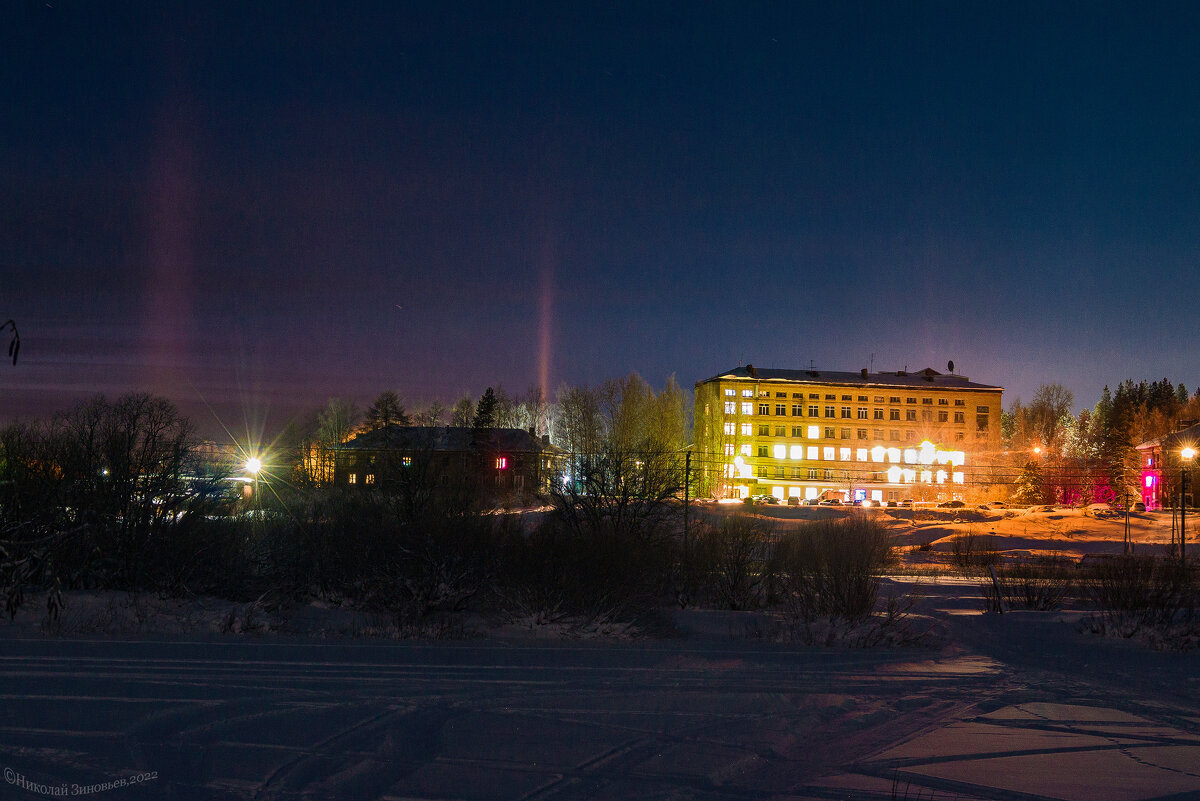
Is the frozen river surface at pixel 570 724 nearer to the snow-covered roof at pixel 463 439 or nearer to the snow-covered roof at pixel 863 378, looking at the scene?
the snow-covered roof at pixel 463 439

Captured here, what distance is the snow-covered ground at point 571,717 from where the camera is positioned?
7387 mm

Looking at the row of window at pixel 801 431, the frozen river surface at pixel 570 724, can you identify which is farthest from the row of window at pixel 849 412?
the frozen river surface at pixel 570 724

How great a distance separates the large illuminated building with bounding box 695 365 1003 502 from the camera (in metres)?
99.1

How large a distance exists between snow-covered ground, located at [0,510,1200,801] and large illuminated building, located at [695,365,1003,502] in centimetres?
8146

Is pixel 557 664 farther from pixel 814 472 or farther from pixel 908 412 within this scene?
pixel 908 412

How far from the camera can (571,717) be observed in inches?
377

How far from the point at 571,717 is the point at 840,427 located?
9908cm

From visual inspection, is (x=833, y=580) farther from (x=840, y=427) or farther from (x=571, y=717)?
(x=840, y=427)

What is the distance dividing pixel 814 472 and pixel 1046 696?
91504 millimetres

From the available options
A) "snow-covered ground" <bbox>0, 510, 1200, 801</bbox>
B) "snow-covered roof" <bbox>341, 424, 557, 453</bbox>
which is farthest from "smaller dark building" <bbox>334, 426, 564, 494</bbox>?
"snow-covered ground" <bbox>0, 510, 1200, 801</bbox>

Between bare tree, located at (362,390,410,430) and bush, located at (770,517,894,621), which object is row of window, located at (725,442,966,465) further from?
bush, located at (770,517,894,621)

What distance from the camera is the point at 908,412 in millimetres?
106312

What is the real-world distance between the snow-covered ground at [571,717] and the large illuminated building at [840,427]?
81459 millimetres

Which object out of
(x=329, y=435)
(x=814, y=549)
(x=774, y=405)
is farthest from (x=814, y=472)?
(x=814, y=549)
